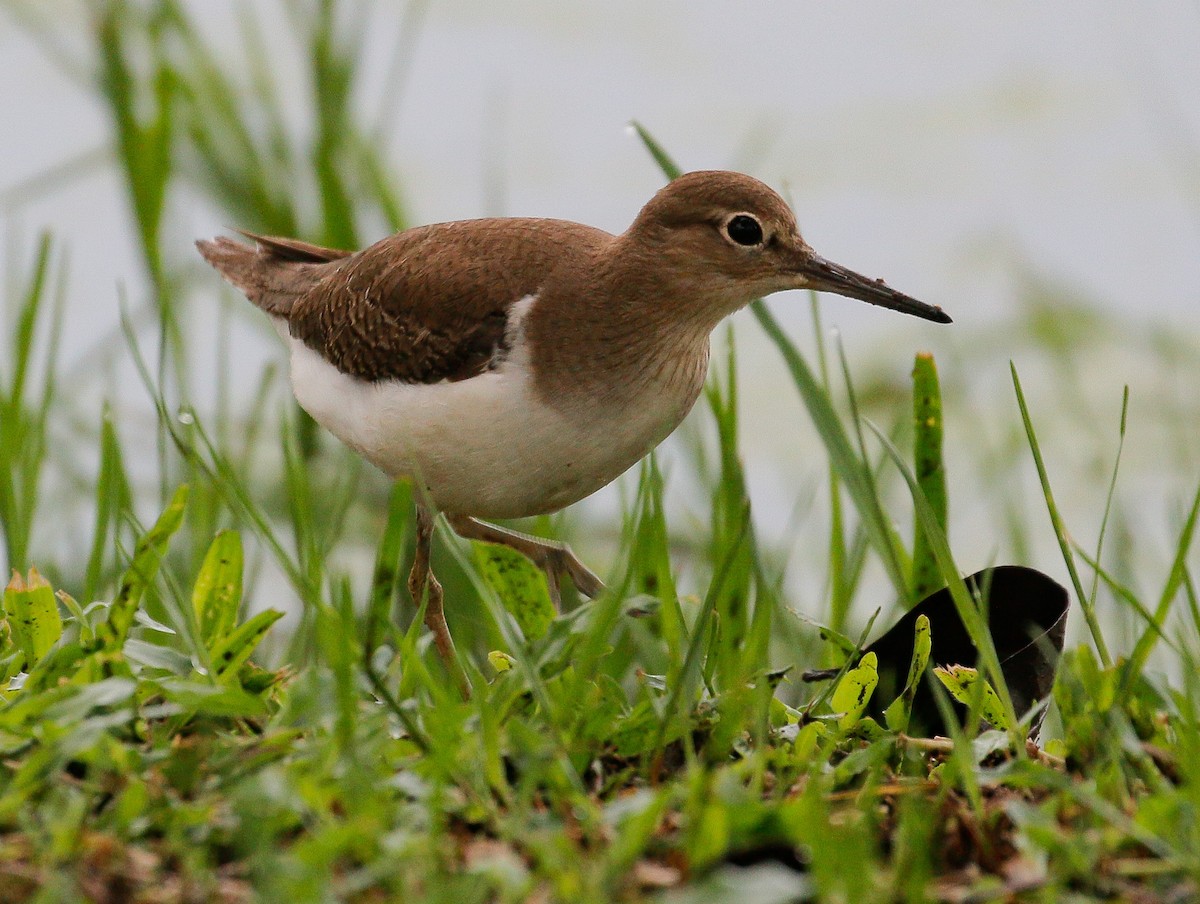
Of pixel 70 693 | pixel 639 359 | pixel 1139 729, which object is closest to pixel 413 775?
pixel 70 693

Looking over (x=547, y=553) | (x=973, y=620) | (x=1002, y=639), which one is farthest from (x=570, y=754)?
(x=547, y=553)

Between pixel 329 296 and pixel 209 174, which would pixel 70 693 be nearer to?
pixel 329 296

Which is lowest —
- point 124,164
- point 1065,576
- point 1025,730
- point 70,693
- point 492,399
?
point 1065,576

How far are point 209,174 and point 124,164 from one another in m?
0.69

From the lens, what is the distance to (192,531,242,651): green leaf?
3045 millimetres

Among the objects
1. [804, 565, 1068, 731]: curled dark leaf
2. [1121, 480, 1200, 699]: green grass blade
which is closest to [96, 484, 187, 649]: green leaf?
[804, 565, 1068, 731]: curled dark leaf

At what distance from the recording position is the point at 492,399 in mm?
3744

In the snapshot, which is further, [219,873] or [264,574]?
[264,574]

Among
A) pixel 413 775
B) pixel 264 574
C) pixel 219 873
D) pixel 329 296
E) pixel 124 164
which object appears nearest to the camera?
pixel 219 873

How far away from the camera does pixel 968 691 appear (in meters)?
2.90

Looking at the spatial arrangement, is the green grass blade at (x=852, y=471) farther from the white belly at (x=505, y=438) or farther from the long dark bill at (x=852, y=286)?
the white belly at (x=505, y=438)

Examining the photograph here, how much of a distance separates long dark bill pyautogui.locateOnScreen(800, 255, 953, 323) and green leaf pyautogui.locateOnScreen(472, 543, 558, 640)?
3.74 feet

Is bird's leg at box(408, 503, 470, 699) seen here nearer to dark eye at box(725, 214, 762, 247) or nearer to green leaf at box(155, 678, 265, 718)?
dark eye at box(725, 214, 762, 247)

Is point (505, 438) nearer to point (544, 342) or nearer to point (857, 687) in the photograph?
point (544, 342)
